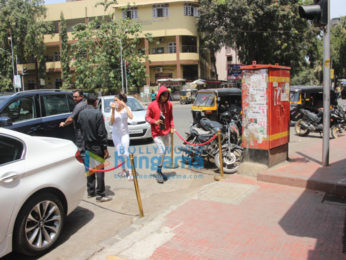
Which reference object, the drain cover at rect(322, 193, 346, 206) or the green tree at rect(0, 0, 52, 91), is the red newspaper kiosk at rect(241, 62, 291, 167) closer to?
the drain cover at rect(322, 193, 346, 206)

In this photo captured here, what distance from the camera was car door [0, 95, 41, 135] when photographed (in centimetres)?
727

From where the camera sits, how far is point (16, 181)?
11.7 feet

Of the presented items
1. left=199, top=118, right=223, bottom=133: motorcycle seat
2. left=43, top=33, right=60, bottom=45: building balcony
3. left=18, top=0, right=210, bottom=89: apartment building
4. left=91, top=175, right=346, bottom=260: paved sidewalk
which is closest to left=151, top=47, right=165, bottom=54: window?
left=18, top=0, right=210, bottom=89: apartment building

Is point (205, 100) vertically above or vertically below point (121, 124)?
above

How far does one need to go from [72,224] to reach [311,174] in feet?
14.2

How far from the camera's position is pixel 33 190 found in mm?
3729

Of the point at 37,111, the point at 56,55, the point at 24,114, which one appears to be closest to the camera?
the point at 24,114

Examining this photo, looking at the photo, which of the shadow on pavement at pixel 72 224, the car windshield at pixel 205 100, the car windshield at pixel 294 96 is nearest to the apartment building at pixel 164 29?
the car windshield at pixel 205 100

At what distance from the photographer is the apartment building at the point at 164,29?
39969 mm

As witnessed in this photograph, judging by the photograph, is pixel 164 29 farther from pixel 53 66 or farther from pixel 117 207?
pixel 117 207

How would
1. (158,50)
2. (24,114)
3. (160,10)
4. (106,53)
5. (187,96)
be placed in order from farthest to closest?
(158,50) < (160,10) < (187,96) < (106,53) < (24,114)

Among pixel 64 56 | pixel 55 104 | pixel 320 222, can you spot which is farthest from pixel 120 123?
pixel 64 56

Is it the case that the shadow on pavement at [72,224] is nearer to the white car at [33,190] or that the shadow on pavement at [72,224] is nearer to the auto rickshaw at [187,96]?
the white car at [33,190]

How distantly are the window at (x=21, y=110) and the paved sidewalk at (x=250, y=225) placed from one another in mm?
4414
